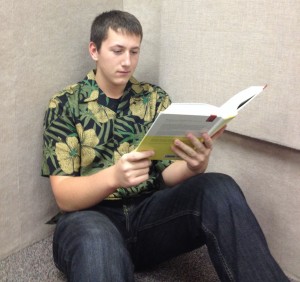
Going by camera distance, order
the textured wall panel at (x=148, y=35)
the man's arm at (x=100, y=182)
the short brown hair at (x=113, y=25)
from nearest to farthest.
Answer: the man's arm at (x=100, y=182) → the short brown hair at (x=113, y=25) → the textured wall panel at (x=148, y=35)

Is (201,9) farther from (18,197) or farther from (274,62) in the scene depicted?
(18,197)

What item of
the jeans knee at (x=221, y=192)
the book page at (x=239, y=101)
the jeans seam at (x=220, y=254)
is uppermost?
the book page at (x=239, y=101)

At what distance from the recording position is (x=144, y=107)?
1187mm

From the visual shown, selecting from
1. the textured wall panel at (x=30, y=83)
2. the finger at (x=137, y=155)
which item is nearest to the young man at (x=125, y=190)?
the finger at (x=137, y=155)

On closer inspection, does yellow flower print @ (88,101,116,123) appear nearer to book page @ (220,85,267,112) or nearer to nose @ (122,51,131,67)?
nose @ (122,51,131,67)

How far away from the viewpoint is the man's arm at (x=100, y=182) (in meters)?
0.90

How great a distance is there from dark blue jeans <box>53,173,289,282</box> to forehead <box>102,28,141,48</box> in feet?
1.23

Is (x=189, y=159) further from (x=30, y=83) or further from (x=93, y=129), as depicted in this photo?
(x=30, y=83)

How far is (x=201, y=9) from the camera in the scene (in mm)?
1201

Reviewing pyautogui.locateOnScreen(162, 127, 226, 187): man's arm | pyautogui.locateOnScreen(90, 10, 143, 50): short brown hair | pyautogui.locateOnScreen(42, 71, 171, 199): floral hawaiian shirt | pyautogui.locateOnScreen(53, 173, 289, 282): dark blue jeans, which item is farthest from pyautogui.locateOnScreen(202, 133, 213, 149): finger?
pyautogui.locateOnScreen(90, 10, 143, 50): short brown hair

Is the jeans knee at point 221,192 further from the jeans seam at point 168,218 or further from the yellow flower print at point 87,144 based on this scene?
the yellow flower print at point 87,144

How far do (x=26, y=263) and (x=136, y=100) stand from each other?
556mm

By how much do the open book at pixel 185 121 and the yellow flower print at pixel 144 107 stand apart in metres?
0.26

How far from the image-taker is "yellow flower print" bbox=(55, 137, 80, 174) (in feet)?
3.50
